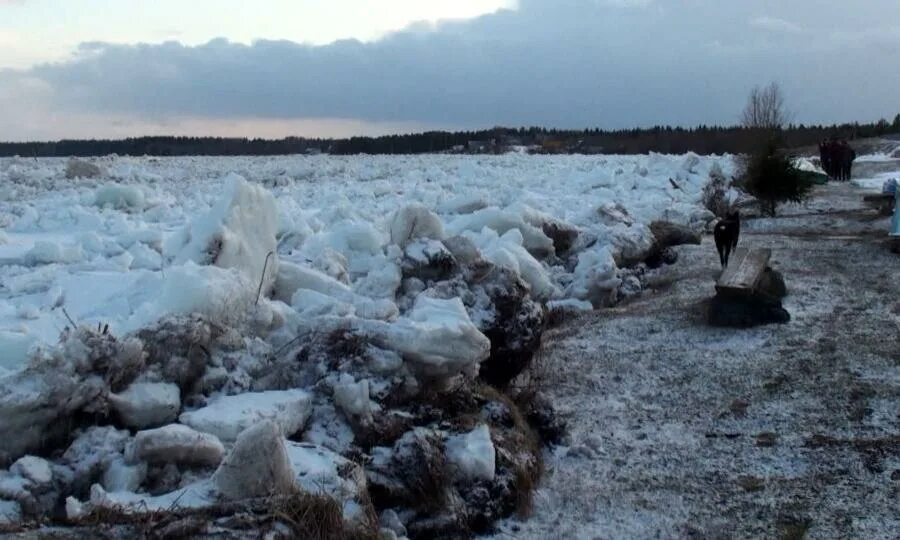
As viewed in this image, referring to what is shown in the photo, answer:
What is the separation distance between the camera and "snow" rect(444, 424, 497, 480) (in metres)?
4.37

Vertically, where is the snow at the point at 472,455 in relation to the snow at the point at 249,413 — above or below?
below

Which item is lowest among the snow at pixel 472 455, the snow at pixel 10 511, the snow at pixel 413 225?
the snow at pixel 472 455

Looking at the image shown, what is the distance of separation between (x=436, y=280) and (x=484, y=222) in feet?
11.9

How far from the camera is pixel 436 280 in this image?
651 centimetres

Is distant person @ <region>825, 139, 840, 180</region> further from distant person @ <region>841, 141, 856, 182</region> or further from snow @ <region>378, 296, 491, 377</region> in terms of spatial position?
snow @ <region>378, 296, 491, 377</region>

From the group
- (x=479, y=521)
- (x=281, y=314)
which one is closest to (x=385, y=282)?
(x=281, y=314)

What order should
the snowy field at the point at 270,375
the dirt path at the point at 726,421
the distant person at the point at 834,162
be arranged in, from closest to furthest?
1. the snowy field at the point at 270,375
2. the dirt path at the point at 726,421
3. the distant person at the point at 834,162

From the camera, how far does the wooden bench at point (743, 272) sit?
743 centimetres

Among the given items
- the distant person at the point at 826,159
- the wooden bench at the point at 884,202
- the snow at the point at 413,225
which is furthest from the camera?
the distant person at the point at 826,159

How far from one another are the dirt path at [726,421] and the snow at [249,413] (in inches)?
46.3

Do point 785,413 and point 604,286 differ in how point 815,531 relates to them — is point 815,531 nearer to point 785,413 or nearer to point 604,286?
point 785,413

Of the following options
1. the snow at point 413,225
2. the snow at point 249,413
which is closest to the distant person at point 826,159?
the snow at point 413,225

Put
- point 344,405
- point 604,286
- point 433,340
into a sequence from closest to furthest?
point 344,405 → point 433,340 → point 604,286

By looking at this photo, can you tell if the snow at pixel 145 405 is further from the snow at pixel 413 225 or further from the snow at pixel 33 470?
the snow at pixel 413 225
